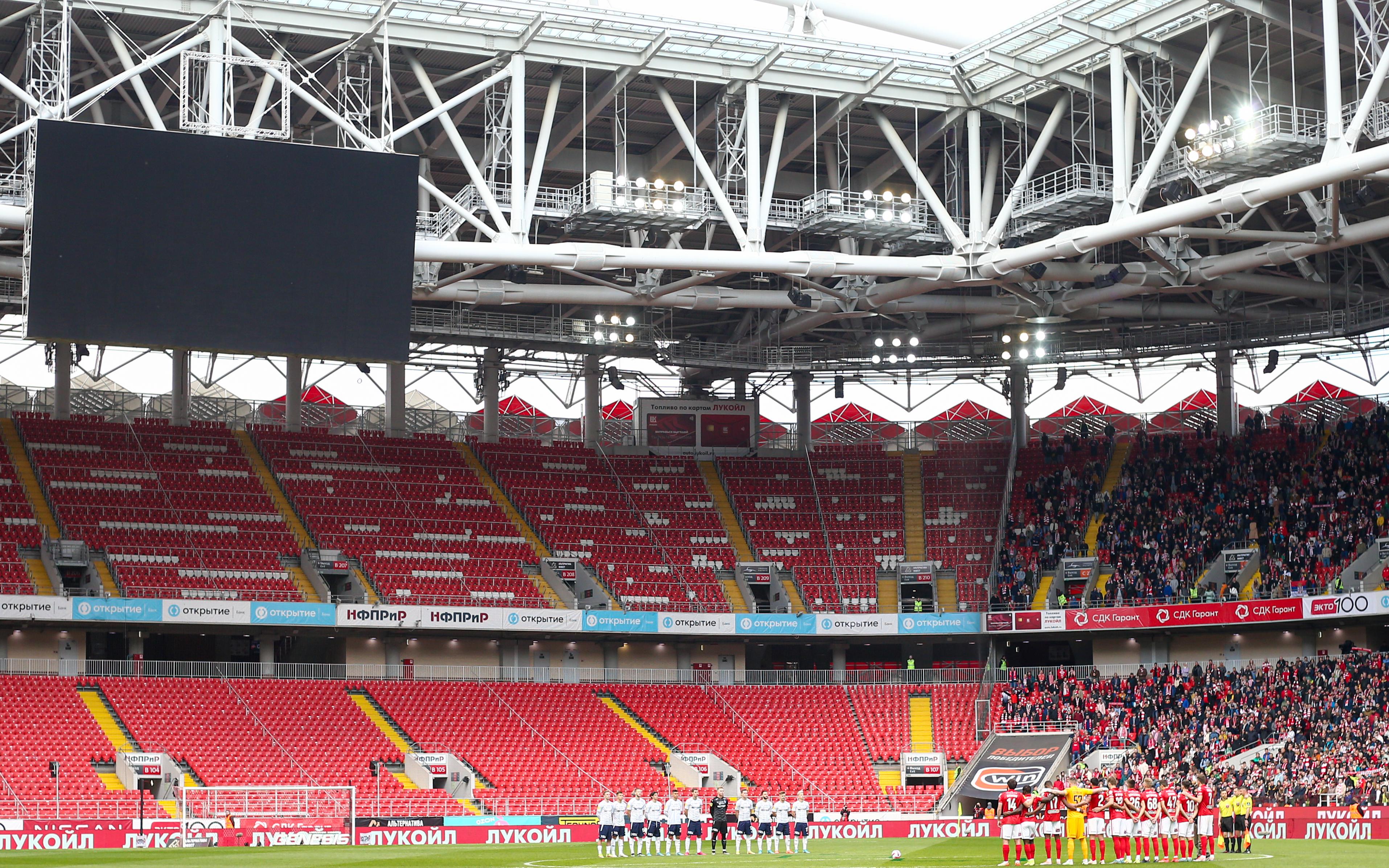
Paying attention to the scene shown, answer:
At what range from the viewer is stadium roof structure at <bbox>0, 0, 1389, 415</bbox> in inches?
1730

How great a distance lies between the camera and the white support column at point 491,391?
69.5 meters

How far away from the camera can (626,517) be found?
70.0 metres

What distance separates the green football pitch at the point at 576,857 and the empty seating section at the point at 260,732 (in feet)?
27.8

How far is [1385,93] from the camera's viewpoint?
47094 mm

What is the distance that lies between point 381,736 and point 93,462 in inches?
607

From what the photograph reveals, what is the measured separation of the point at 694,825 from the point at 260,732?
1820cm

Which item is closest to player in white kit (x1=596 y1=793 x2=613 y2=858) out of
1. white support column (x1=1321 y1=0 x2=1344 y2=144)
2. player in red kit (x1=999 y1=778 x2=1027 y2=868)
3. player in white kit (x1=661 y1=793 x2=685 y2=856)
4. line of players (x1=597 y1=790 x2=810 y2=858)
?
line of players (x1=597 y1=790 x2=810 y2=858)

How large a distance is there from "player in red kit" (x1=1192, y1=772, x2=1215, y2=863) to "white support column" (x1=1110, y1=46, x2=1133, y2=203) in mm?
15631

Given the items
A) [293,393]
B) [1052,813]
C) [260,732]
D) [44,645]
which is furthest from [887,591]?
[1052,813]

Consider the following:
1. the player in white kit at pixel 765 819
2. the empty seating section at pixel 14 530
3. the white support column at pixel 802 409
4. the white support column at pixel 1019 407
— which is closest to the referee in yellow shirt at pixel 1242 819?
the player in white kit at pixel 765 819

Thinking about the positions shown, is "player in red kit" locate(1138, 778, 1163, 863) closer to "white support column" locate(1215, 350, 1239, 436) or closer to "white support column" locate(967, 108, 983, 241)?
"white support column" locate(967, 108, 983, 241)

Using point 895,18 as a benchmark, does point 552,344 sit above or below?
below

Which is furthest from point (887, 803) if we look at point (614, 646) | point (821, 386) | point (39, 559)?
point (821, 386)

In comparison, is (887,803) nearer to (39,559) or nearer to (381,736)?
(381,736)
